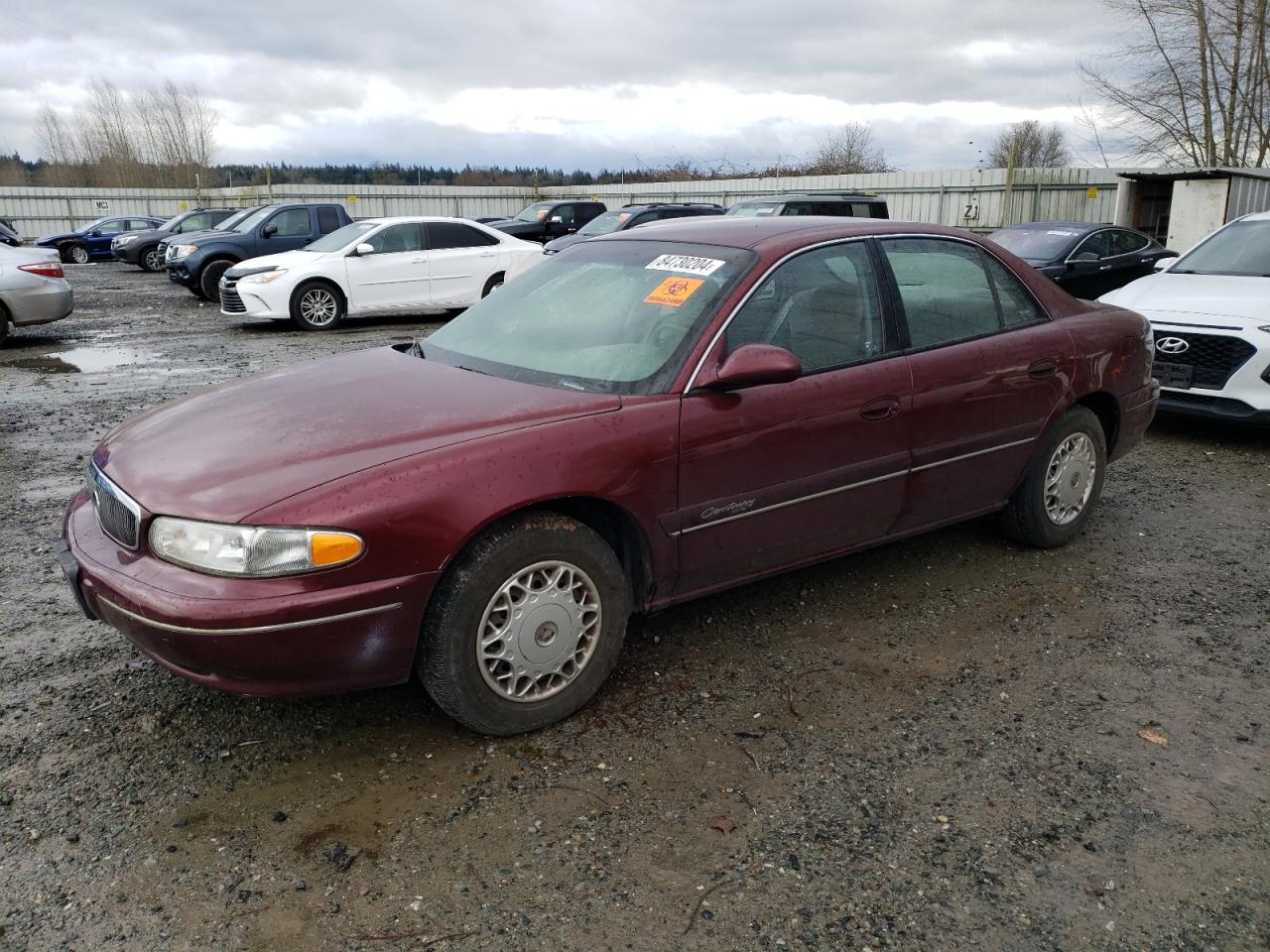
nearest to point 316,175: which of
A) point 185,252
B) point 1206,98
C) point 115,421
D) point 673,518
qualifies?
point 185,252

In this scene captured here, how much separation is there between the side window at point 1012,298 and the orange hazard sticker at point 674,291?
5.32ft

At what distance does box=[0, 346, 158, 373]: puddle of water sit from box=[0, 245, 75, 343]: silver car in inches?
23.3

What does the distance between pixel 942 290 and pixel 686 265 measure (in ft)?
3.97

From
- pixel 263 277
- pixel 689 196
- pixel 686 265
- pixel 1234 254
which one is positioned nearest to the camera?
pixel 686 265

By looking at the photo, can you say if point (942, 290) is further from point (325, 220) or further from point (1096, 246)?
point (325, 220)

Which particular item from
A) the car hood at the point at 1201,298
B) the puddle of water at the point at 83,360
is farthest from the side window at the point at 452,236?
the car hood at the point at 1201,298

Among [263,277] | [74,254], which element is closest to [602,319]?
[263,277]

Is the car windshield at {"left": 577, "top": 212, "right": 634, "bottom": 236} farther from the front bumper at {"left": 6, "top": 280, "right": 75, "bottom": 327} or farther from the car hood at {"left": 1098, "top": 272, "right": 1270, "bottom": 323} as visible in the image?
the car hood at {"left": 1098, "top": 272, "right": 1270, "bottom": 323}

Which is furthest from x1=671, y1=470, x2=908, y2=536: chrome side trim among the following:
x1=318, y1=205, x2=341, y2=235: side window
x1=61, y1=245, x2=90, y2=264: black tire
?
x1=61, y1=245, x2=90, y2=264: black tire

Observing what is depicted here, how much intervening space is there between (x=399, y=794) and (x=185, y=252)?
58.4ft

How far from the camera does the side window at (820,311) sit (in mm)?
3740

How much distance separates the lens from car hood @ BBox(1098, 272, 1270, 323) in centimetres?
702

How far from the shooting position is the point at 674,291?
3.82m

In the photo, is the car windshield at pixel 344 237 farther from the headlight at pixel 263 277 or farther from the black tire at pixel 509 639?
→ the black tire at pixel 509 639
